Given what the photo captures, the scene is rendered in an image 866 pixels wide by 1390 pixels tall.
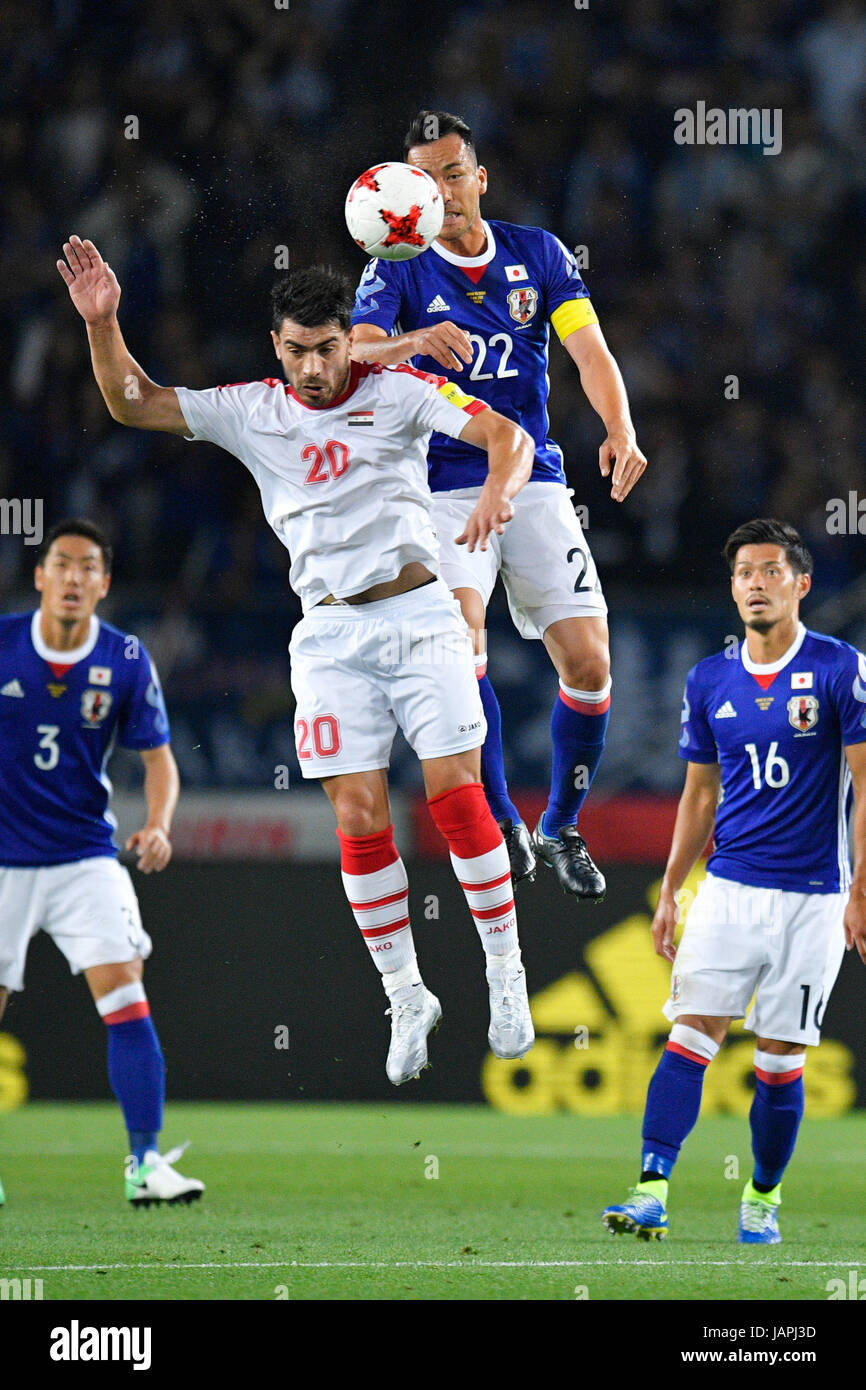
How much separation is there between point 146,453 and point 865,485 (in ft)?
15.6

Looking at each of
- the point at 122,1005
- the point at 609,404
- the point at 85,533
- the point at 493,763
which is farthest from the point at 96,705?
the point at 609,404

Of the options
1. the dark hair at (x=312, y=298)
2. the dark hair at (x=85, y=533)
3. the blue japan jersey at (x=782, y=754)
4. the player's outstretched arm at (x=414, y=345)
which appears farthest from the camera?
the dark hair at (x=85, y=533)

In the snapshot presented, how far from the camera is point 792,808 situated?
7.54 meters

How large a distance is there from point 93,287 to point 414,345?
104cm

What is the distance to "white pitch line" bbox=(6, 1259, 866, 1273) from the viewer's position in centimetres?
672

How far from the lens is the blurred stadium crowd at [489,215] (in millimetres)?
9914

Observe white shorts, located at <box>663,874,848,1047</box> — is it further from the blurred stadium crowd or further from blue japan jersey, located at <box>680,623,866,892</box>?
the blurred stadium crowd

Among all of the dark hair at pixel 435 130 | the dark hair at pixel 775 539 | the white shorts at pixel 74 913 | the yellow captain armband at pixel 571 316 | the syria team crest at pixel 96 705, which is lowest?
the white shorts at pixel 74 913

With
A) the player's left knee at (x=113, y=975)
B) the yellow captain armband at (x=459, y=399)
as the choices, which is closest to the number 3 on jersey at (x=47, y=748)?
the player's left knee at (x=113, y=975)

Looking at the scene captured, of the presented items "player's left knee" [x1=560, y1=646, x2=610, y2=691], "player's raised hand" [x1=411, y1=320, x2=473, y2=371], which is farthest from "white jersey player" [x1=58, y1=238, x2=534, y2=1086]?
"player's left knee" [x1=560, y1=646, x2=610, y2=691]

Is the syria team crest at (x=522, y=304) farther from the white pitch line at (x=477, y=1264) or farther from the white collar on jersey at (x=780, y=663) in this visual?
the white pitch line at (x=477, y=1264)

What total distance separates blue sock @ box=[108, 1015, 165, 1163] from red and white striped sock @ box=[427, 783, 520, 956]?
2840 mm

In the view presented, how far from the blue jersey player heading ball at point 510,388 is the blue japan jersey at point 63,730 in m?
2.23

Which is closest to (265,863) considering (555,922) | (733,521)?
(555,922)
